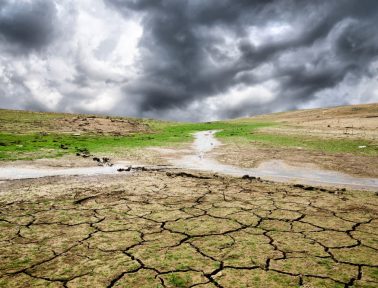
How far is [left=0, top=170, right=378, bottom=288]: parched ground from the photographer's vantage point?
3.05 m

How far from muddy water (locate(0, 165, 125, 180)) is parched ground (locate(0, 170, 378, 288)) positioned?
7.22 feet

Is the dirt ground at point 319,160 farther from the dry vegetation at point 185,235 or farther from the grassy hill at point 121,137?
the dry vegetation at point 185,235

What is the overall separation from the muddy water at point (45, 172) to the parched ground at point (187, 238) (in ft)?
7.22

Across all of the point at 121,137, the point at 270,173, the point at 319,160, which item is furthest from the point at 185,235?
the point at 121,137

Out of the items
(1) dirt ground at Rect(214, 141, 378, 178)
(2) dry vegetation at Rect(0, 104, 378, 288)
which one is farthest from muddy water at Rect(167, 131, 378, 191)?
(2) dry vegetation at Rect(0, 104, 378, 288)

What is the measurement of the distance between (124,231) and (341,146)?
1447 cm

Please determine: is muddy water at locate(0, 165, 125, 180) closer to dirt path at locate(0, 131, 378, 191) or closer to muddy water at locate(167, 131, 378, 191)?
dirt path at locate(0, 131, 378, 191)

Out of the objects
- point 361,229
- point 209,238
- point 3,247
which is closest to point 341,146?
point 361,229

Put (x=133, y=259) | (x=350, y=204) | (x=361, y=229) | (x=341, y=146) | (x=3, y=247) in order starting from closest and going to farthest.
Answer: (x=133, y=259), (x=3, y=247), (x=361, y=229), (x=350, y=204), (x=341, y=146)

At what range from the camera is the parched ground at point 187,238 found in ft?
10.00

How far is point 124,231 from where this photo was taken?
4.24 meters

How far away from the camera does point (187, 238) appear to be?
399cm

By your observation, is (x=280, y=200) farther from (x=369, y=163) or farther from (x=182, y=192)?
(x=369, y=163)

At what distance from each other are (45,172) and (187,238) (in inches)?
274
